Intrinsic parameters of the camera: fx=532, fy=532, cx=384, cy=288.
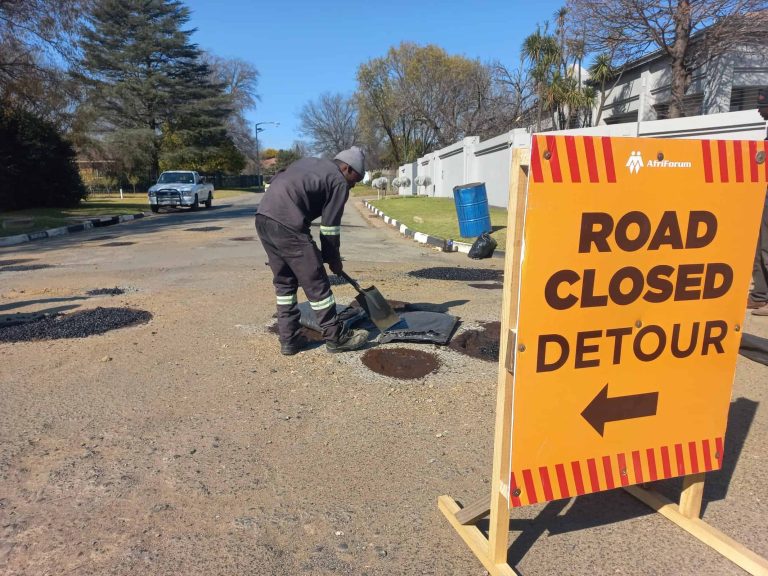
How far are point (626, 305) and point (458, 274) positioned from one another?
628 centimetres

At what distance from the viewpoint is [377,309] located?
5.00m

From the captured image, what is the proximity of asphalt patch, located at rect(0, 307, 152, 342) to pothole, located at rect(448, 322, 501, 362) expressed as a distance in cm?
329

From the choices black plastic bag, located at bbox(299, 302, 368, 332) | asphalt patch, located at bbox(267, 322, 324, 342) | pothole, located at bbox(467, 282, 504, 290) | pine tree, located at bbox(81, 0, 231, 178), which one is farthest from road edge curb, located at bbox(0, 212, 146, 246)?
pine tree, located at bbox(81, 0, 231, 178)

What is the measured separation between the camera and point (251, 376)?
4184mm

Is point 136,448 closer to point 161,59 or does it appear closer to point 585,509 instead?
point 585,509

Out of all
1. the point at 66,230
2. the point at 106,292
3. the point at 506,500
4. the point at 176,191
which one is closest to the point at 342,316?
the point at 506,500

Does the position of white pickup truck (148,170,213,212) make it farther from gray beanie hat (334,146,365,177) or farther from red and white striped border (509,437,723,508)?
red and white striped border (509,437,723,508)

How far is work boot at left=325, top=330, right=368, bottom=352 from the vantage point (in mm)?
4648

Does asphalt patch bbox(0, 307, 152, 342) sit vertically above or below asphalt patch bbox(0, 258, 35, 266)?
below

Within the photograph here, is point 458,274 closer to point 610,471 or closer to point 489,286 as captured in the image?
point 489,286

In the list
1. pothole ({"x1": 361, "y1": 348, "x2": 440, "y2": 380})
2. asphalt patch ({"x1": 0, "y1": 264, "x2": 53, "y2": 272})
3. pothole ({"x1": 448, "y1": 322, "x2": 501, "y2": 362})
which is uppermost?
asphalt patch ({"x1": 0, "y1": 264, "x2": 53, "y2": 272})

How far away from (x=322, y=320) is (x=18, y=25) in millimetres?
19470

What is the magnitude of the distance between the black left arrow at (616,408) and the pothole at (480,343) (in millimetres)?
2333

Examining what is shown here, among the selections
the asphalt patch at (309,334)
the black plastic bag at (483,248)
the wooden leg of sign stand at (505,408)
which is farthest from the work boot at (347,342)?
the black plastic bag at (483,248)
